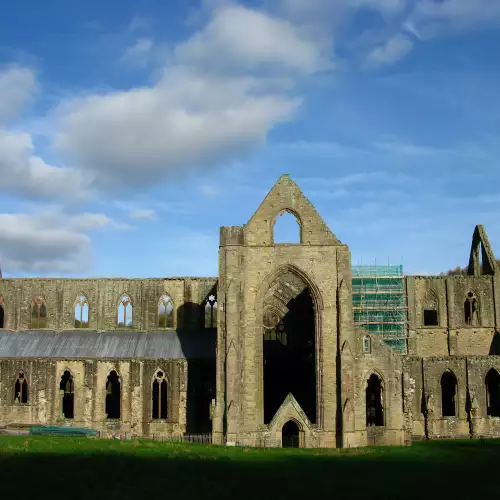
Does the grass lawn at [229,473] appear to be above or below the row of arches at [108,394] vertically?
below

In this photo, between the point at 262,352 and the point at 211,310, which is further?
the point at 211,310

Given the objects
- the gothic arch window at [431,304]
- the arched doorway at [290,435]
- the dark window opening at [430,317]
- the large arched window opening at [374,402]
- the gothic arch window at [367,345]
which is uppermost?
the gothic arch window at [431,304]

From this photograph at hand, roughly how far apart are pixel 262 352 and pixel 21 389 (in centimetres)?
1787

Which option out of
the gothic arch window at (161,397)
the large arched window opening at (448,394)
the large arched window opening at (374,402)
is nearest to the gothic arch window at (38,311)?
the gothic arch window at (161,397)

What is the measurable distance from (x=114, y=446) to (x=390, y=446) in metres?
15.4

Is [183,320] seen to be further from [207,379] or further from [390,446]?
[390,446]

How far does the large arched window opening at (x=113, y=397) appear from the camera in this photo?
47.9 m

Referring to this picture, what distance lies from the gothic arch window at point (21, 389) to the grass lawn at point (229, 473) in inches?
498

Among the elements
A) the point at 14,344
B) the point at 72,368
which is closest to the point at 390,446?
the point at 72,368

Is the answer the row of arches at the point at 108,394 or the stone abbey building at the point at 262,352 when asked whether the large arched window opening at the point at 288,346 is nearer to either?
the stone abbey building at the point at 262,352

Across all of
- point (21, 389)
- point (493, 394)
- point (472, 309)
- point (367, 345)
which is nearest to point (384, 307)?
point (472, 309)

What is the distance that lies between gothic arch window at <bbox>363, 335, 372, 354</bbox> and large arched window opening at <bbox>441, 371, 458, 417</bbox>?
29.7 feet

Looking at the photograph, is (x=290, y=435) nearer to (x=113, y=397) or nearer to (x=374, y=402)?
(x=374, y=402)

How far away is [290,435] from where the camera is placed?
1559 inches
